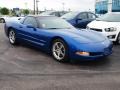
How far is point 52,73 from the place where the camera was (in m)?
5.32

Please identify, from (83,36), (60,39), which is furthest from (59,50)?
(83,36)

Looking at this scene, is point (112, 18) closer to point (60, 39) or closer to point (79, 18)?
point (79, 18)

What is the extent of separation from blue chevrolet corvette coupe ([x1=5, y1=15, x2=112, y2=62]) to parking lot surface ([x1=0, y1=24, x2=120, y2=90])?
0.92 ft

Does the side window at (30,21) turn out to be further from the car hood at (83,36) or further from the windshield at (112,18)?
the windshield at (112,18)

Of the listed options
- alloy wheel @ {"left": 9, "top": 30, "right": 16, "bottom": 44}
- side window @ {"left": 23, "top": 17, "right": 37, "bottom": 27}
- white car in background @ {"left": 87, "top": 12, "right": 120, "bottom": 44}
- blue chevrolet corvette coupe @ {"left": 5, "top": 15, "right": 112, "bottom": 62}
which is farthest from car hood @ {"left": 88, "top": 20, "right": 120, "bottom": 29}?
alloy wheel @ {"left": 9, "top": 30, "right": 16, "bottom": 44}

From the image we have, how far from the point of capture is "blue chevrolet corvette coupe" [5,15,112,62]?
19.7 feet

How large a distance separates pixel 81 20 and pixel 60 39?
670 centimetres

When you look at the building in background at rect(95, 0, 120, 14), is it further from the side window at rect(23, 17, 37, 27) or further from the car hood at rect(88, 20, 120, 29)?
the side window at rect(23, 17, 37, 27)

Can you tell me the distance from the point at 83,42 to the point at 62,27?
56.2 inches

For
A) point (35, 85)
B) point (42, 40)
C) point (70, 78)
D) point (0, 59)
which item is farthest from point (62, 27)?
point (35, 85)

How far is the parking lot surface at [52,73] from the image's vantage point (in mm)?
4582

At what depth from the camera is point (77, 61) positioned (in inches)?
250

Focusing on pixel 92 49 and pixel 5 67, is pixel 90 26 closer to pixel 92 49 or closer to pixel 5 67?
pixel 92 49

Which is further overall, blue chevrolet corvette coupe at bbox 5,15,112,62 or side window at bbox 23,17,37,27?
side window at bbox 23,17,37,27
